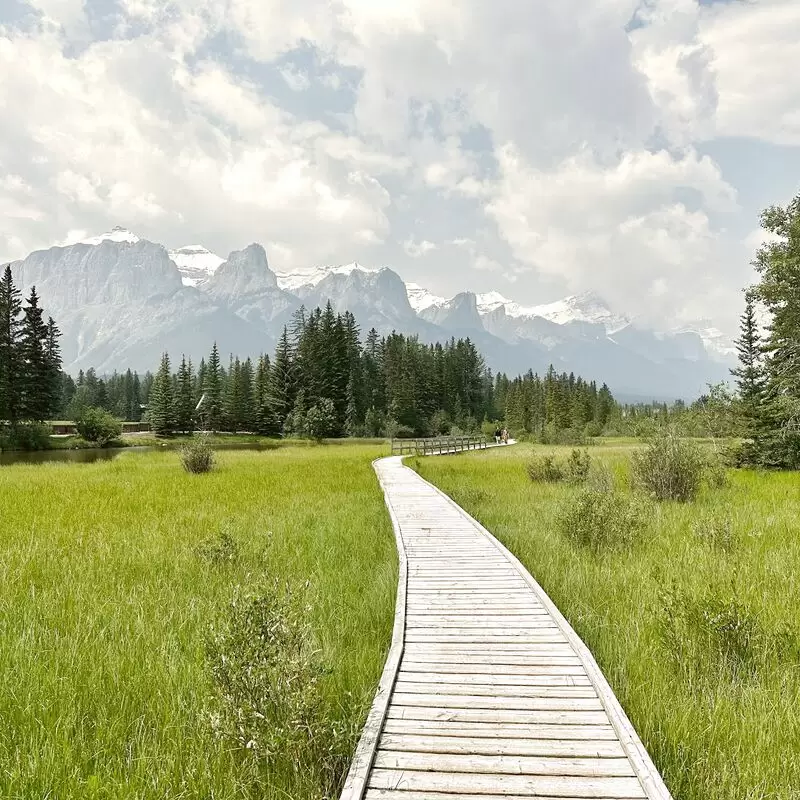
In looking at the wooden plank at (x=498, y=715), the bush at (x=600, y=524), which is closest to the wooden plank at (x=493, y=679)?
the wooden plank at (x=498, y=715)

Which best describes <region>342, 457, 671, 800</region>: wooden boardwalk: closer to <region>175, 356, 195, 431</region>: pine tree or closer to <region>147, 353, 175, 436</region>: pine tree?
<region>147, 353, 175, 436</region>: pine tree

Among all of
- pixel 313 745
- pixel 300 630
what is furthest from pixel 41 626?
pixel 313 745

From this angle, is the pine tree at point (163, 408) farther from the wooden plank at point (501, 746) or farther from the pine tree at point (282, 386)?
the wooden plank at point (501, 746)

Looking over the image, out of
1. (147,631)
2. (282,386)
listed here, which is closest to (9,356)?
(282,386)

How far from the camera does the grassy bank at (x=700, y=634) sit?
349 centimetres

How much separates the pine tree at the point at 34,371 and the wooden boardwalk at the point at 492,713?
170ft

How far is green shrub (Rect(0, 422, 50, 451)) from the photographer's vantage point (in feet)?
141

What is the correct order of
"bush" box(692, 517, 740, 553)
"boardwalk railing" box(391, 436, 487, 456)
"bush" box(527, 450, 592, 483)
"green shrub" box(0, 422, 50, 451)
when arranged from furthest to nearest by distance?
"green shrub" box(0, 422, 50, 451), "boardwalk railing" box(391, 436, 487, 456), "bush" box(527, 450, 592, 483), "bush" box(692, 517, 740, 553)

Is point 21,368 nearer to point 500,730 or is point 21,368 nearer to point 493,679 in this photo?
point 493,679

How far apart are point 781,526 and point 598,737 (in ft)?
31.3

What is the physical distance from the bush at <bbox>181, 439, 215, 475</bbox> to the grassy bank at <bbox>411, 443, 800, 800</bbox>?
53.8ft

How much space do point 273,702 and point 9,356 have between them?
54.1 metres

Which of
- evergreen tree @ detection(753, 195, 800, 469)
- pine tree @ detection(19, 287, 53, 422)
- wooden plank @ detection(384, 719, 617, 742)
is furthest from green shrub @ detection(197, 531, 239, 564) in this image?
pine tree @ detection(19, 287, 53, 422)

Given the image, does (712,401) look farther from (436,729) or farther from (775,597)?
(436,729)
